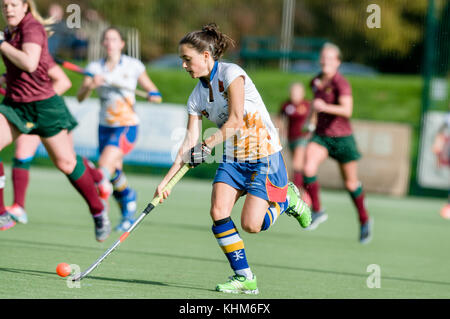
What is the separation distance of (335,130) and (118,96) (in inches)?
89.4

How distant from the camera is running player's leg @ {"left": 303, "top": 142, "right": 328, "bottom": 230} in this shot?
28.5ft

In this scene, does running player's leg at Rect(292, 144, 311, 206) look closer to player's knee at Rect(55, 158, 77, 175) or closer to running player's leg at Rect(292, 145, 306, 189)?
running player's leg at Rect(292, 145, 306, 189)

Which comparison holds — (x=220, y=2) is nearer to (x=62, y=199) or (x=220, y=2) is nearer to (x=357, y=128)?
(x=357, y=128)

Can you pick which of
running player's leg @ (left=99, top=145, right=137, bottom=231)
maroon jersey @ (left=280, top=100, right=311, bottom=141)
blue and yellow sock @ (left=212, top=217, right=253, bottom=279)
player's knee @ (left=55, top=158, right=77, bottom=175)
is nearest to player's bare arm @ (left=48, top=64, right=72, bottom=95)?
player's knee @ (left=55, top=158, right=77, bottom=175)

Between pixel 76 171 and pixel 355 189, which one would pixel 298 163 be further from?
pixel 76 171

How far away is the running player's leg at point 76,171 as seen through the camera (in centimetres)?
643

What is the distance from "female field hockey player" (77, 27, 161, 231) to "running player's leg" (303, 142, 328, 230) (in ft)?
5.76

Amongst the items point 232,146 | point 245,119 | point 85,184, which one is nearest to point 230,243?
point 232,146

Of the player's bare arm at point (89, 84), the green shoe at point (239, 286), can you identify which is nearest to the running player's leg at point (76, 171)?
the player's bare arm at point (89, 84)

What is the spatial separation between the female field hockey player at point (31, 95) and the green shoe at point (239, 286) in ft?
6.38

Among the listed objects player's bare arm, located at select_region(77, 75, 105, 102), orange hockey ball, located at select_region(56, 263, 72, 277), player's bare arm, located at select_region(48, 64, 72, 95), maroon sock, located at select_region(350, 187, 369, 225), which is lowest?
maroon sock, located at select_region(350, 187, 369, 225)

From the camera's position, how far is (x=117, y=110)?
8.48m

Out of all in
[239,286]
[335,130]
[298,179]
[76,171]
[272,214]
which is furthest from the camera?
[298,179]

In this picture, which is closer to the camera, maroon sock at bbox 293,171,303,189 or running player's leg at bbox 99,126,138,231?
running player's leg at bbox 99,126,138,231
